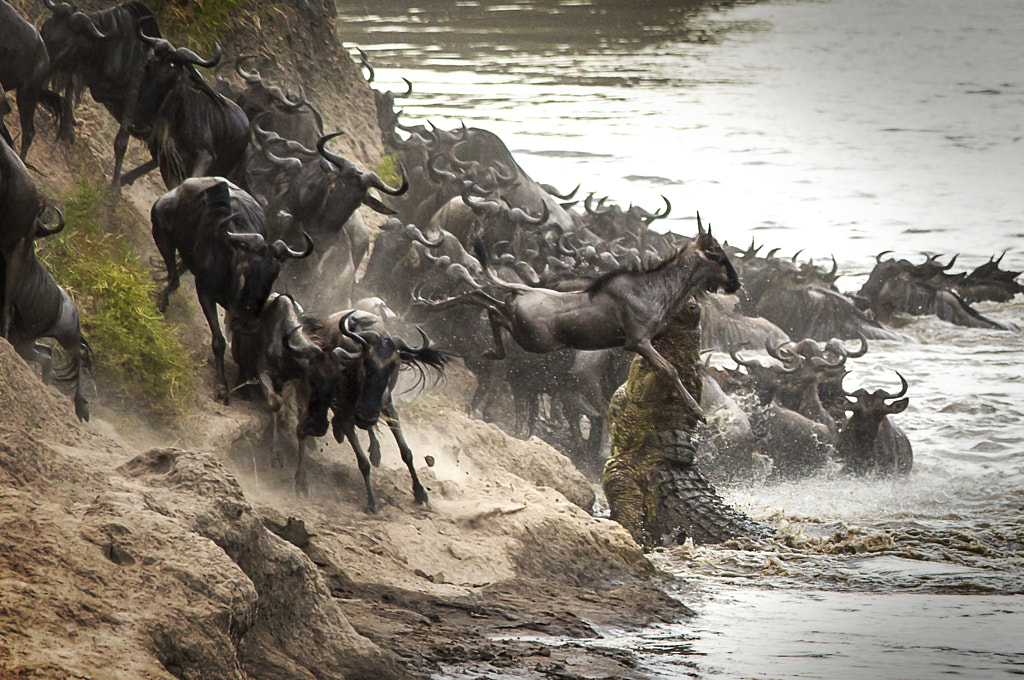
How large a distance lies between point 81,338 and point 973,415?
950 centimetres

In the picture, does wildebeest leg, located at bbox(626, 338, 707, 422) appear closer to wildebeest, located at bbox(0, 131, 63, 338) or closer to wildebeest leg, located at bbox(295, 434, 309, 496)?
wildebeest leg, located at bbox(295, 434, 309, 496)

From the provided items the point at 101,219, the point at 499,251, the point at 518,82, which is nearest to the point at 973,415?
the point at 499,251

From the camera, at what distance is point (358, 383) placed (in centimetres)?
638

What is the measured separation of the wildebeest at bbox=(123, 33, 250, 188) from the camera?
7.72 m

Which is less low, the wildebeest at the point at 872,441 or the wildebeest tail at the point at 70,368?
the wildebeest tail at the point at 70,368

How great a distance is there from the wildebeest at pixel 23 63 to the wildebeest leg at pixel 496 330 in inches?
119

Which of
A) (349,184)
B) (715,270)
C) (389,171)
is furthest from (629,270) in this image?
(389,171)

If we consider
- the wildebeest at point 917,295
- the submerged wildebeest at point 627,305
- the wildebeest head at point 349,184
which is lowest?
the wildebeest at point 917,295

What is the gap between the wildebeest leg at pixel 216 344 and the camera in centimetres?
683

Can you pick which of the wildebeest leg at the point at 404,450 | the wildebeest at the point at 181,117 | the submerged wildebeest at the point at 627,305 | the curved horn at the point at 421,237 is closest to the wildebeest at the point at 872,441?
the submerged wildebeest at the point at 627,305

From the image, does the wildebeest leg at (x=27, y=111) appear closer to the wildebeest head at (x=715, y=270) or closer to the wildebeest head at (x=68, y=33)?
the wildebeest head at (x=68, y=33)

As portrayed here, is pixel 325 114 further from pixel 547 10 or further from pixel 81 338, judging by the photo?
pixel 547 10

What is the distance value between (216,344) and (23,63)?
1919 millimetres

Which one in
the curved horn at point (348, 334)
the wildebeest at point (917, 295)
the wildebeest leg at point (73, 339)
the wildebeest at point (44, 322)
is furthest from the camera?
the wildebeest at point (917, 295)
